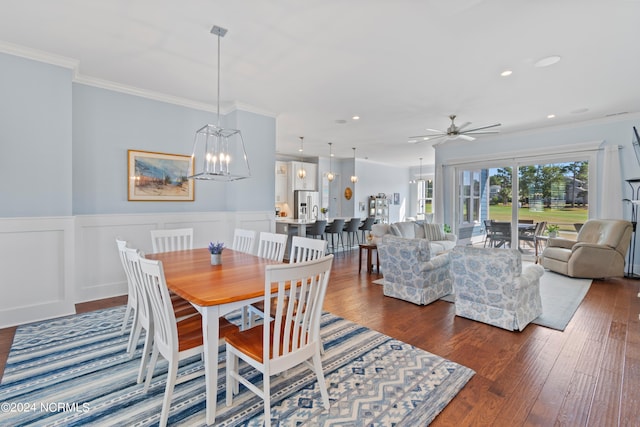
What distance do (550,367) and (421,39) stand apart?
3031 mm

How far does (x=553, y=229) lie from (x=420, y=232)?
284 centimetres

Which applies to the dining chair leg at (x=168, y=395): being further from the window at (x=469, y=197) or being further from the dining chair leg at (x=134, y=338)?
the window at (x=469, y=197)

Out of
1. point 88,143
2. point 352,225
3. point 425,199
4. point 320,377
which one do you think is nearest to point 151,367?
point 320,377

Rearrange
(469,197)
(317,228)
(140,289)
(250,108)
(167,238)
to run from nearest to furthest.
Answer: (140,289), (167,238), (250,108), (317,228), (469,197)

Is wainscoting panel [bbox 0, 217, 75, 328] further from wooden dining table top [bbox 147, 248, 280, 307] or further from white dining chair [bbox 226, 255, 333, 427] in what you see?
white dining chair [bbox 226, 255, 333, 427]

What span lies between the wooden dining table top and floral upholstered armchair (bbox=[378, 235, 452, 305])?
180 centimetres

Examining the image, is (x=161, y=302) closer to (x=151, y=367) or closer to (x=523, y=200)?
(x=151, y=367)

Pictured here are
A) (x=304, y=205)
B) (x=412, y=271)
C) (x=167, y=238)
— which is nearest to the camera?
(x=167, y=238)

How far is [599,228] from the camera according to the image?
5109 millimetres

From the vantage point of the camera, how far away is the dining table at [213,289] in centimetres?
165

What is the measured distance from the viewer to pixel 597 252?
4758 millimetres

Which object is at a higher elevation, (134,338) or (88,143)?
(88,143)

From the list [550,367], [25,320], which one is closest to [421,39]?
[550,367]

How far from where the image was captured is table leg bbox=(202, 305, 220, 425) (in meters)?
1.64
